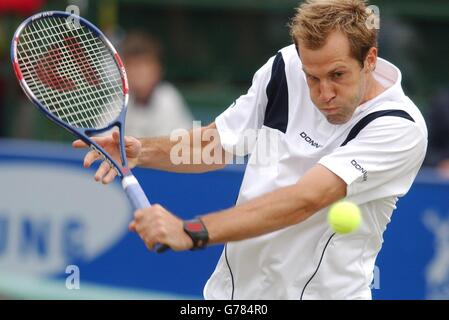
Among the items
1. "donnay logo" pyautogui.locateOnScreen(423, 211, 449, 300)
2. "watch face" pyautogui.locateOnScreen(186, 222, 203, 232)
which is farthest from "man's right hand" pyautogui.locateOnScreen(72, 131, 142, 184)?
"donnay logo" pyautogui.locateOnScreen(423, 211, 449, 300)

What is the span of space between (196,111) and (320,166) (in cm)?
702

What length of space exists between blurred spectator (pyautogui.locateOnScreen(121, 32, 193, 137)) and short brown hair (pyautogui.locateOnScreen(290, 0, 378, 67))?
4.96 metres

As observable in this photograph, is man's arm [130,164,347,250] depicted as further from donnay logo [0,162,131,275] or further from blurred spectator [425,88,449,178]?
blurred spectator [425,88,449,178]

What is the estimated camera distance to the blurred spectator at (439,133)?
9000 mm

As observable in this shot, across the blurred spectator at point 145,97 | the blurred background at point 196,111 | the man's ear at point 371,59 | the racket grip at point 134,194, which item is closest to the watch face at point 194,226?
the racket grip at point 134,194

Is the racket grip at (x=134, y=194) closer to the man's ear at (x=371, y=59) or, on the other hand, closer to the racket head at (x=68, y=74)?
the racket head at (x=68, y=74)

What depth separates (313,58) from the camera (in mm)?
4523

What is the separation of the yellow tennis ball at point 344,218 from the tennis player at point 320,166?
186 mm

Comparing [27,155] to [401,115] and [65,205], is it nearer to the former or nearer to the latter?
[65,205]

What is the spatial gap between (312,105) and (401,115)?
1.35 ft

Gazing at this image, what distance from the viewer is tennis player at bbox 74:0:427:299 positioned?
4.45 meters
